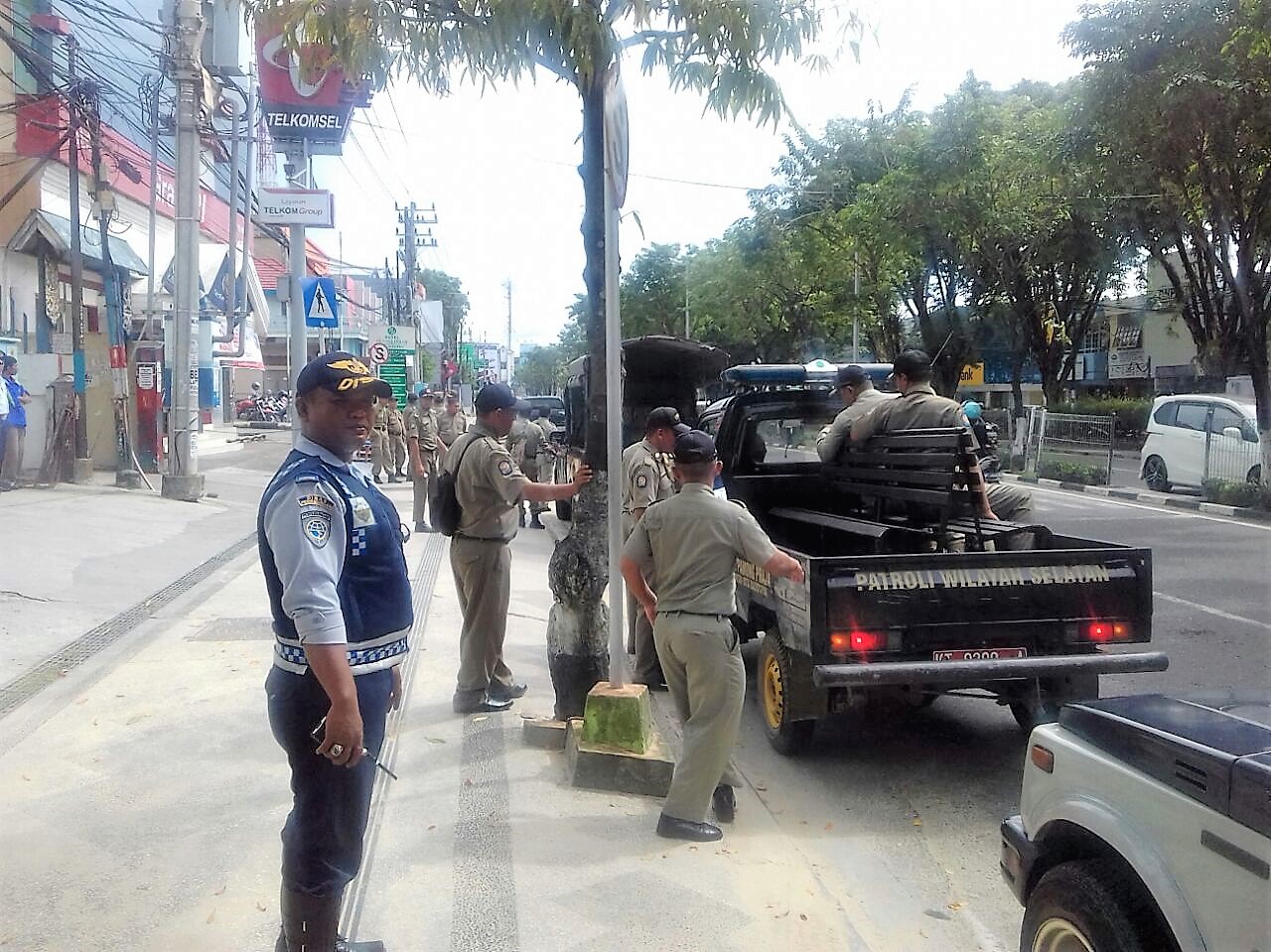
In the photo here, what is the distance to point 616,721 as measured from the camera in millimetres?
4918

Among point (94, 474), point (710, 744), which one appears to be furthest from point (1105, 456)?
point (710, 744)

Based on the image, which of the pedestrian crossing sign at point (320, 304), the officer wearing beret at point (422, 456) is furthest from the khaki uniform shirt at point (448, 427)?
the pedestrian crossing sign at point (320, 304)

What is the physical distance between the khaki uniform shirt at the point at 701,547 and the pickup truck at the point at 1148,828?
1.52 m

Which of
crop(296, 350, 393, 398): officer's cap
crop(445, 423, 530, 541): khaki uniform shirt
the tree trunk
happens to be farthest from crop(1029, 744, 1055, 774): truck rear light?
crop(445, 423, 530, 541): khaki uniform shirt

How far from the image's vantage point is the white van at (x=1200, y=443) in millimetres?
17625

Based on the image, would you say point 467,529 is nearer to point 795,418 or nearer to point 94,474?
point 795,418

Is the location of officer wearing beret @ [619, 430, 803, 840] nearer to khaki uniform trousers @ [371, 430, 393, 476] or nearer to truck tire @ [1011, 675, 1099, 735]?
truck tire @ [1011, 675, 1099, 735]

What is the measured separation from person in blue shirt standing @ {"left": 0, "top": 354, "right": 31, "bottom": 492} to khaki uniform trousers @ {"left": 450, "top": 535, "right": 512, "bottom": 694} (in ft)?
32.6

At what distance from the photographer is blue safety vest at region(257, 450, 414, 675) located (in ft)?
9.37

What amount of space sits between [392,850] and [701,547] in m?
1.64

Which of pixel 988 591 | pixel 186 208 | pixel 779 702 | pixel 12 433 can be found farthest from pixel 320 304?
pixel 988 591

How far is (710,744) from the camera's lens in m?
4.31

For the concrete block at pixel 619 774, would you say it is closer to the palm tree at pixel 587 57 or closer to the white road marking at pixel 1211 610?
the palm tree at pixel 587 57

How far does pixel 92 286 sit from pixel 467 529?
992 inches
